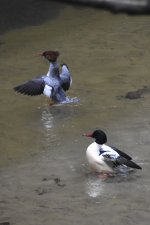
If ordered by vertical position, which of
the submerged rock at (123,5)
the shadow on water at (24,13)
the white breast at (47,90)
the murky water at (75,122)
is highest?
the submerged rock at (123,5)

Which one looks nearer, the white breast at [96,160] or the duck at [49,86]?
the white breast at [96,160]

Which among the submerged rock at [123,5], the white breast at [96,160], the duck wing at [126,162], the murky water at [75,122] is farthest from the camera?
the white breast at [96,160]

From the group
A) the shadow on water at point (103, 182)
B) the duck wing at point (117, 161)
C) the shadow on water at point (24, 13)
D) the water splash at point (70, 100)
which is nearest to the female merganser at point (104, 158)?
the duck wing at point (117, 161)

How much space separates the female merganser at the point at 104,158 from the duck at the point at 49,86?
196 cm

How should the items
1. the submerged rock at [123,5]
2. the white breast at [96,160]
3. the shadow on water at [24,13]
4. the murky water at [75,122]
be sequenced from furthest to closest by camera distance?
the shadow on water at [24,13]
the white breast at [96,160]
the murky water at [75,122]
the submerged rock at [123,5]

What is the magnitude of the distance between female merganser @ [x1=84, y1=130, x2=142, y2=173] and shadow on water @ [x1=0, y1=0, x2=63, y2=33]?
26.4ft

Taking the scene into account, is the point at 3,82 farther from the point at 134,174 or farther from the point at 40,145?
the point at 134,174

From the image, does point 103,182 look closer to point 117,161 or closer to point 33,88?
point 117,161

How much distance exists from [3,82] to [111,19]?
4.94 meters

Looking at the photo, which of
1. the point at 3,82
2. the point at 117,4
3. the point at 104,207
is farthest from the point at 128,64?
the point at 117,4

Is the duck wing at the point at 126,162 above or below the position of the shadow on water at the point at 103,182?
above

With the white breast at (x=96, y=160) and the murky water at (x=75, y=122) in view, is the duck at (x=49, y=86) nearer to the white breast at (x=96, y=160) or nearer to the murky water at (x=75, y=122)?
the murky water at (x=75, y=122)

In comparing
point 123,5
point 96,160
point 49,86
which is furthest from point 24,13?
point 123,5

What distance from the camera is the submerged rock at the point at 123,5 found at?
3.73ft
